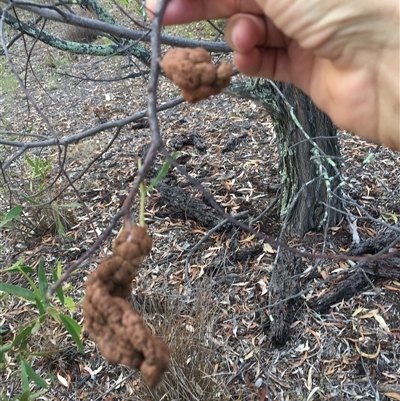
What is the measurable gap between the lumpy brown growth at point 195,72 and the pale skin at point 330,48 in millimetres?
399

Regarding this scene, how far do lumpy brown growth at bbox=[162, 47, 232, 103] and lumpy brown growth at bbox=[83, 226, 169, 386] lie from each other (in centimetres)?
25

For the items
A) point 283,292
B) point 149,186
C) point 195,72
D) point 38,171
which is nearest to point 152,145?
point 195,72

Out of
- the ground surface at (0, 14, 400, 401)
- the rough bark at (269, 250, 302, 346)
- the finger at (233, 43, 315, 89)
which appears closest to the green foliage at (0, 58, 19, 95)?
the ground surface at (0, 14, 400, 401)

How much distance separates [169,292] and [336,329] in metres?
0.89

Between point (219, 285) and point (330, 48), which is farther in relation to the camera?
point (219, 285)

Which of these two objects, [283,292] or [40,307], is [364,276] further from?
[40,307]

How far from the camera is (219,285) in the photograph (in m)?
Result: 2.50

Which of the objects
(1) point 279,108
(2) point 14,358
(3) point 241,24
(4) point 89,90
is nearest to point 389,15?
(3) point 241,24

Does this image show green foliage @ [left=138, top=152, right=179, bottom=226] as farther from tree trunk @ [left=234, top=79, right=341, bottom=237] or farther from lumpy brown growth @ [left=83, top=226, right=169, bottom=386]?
tree trunk @ [left=234, top=79, right=341, bottom=237]

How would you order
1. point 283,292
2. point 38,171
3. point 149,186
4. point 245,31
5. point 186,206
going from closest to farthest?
point 149,186
point 245,31
point 283,292
point 186,206
point 38,171

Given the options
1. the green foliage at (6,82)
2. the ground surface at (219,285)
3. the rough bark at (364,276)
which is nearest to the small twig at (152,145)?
the ground surface at (219,285)

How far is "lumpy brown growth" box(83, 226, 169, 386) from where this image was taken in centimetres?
66

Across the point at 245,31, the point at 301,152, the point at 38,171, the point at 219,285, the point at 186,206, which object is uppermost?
the point at 245,31

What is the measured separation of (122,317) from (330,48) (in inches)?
34.0
